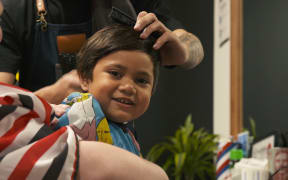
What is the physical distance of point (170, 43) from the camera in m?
0.98

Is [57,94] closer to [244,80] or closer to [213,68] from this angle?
[244,80]

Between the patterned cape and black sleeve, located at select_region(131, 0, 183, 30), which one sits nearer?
the patterned cape

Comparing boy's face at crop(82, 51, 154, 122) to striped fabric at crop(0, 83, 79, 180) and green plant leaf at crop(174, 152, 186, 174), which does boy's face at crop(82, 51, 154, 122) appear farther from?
green plant leaf at crop(174, 152, 186, 174)

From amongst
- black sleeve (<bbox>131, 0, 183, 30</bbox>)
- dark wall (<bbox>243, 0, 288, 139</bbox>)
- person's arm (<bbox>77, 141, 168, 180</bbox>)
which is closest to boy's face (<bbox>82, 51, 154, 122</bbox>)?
black sleeve (<bbox>131, 0, 183, 30</bbox>)

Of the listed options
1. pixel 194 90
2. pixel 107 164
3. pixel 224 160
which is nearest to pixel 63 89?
pixel 107 164

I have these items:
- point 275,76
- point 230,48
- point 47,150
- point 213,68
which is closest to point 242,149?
point 275,76

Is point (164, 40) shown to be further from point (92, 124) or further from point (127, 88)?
point (92, 124)

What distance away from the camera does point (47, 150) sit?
0.50 meters

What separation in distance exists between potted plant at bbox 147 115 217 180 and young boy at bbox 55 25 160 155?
78.9 inches

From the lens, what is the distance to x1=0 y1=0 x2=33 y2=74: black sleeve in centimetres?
114

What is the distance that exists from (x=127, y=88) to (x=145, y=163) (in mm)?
326

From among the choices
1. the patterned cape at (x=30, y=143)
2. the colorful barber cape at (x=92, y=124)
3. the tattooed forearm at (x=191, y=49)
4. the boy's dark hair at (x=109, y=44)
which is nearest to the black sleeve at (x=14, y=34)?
the boy's dark hair at (x=109, y=44)

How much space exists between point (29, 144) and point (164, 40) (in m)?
0.53

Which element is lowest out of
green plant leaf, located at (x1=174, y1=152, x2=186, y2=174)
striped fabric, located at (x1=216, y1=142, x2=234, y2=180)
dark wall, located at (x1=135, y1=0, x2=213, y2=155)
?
green plant leaf, located at (x1=174, y1=152, x2=186, y2=174)
